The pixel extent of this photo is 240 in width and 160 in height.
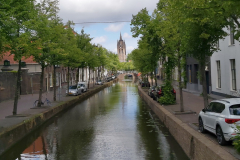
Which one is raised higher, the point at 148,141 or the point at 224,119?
the point at 224,119

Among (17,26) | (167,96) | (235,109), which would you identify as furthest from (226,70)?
(17,26)

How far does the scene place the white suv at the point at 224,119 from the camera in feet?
26.1

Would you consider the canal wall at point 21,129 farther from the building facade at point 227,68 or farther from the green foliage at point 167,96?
A: the building facade at point 227,68

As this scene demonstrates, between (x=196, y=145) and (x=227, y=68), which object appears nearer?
(x=196, y=145)

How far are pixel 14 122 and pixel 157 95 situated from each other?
1290 centimetres

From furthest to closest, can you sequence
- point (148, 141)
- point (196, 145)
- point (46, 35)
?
1. point (46, 35)
2. point (148, 141)
3. point (196, 145)

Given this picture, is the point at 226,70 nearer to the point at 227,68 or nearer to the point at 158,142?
the point at 227,68

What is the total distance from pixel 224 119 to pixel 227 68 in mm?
16287

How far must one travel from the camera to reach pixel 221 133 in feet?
27.2

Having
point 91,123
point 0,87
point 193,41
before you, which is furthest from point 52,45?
point 193,41

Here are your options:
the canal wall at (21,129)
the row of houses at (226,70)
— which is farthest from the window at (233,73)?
the canal wall at (21,129)

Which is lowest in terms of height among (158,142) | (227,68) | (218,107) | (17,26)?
(158,142)

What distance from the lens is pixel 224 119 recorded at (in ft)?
26.9

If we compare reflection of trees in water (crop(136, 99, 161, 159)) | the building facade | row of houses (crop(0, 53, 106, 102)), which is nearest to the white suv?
reflection of trees in water (crop(136, 99, 161, 159))
